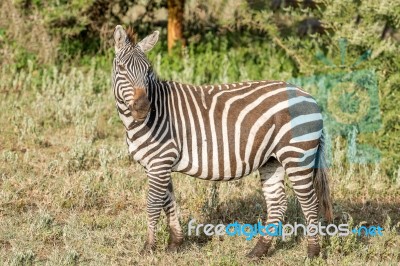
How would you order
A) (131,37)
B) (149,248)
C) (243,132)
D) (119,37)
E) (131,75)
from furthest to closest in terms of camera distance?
(149,248) → (243,132) → (131,37) → (119,37) → (131,75)

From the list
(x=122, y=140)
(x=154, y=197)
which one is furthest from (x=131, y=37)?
(x=122, y=140)

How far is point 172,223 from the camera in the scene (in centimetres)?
671

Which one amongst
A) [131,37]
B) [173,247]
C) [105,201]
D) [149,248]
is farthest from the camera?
[105,201]

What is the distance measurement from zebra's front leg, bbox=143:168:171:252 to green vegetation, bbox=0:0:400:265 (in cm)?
15

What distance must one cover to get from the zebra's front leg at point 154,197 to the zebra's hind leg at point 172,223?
17 centimetres

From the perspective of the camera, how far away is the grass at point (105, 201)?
21.6 ft

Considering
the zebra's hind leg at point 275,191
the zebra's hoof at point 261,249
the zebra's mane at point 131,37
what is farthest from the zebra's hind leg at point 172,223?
the zebra's mane at point 131,37

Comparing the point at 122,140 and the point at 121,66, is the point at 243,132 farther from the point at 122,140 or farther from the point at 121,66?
the point at 122,140

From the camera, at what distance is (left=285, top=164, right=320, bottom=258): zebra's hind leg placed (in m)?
6.34

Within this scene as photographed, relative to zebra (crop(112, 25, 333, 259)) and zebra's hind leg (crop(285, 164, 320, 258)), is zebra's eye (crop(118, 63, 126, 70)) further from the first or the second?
zebra's hind leg (crop(285, 164, 320, 258))

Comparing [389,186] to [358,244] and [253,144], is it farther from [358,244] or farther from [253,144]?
[253,144]

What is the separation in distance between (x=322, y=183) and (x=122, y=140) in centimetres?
382

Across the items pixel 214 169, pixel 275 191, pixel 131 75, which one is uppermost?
pixel 131 75

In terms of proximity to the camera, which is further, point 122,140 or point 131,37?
point 122,140
